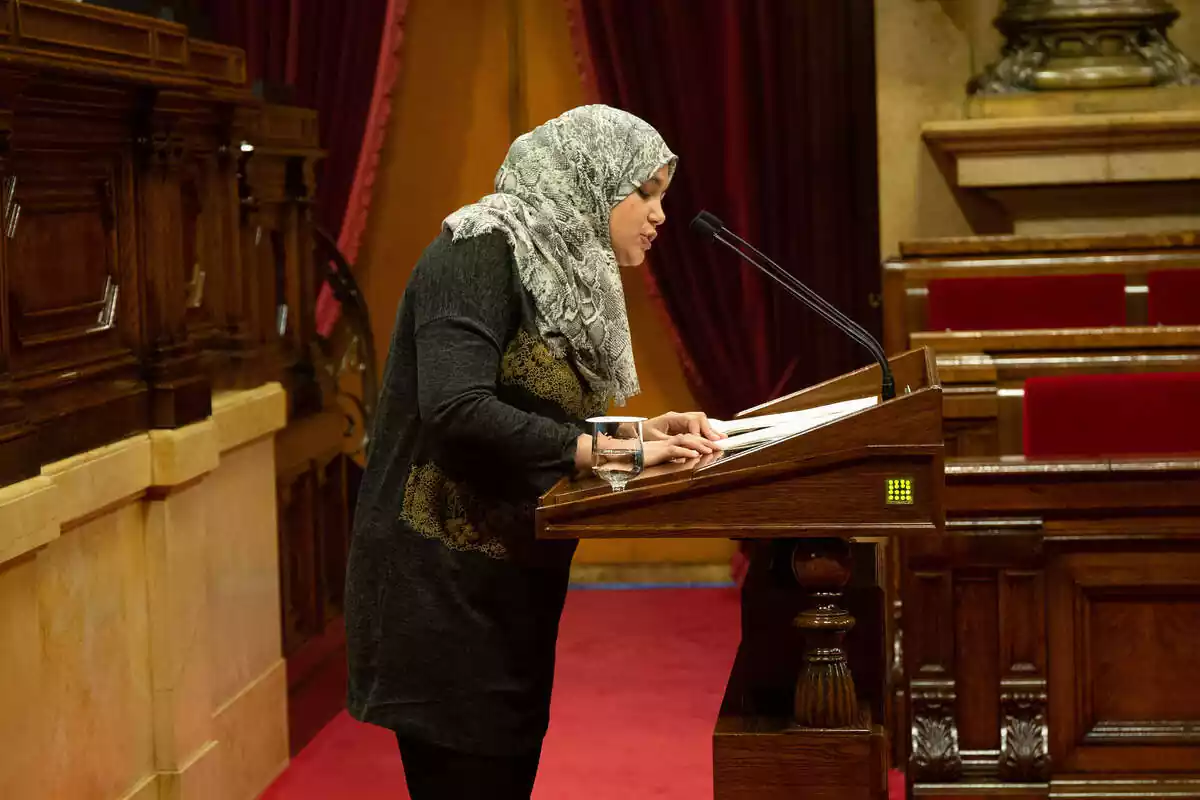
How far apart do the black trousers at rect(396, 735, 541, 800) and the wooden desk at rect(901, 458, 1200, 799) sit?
123cm

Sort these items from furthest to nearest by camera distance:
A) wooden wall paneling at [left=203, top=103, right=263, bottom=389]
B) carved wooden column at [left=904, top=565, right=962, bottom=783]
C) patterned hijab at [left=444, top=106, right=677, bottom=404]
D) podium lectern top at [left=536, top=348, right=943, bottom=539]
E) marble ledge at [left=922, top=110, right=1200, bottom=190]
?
marble ledge at [left=922, top=110, right=1200, bottom=190]
wooden wall paneling at [left=203, top=103, right=263, bottom=389]
carved wooden column at [left=904, top=565, right=962, bottom=783]
patterned hijab at [left=444, top=106, right=677, bottom=404]
podium lectern top at [left=536, top=348, right=943, bottom=539]

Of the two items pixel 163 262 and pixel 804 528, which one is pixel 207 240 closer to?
pixel 163 262

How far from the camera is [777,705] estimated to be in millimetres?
2268

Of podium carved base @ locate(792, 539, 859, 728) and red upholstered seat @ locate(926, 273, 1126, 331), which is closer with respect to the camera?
podium carved base @ locate(792, 539, 859, 728)

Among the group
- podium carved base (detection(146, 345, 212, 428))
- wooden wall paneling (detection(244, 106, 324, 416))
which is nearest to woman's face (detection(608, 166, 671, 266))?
podium carved base (detection(146, 345, 212, 428))

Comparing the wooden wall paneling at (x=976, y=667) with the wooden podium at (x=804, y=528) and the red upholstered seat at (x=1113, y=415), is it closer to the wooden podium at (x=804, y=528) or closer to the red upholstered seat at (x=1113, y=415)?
the red upholstered seat at (x=1113, y=415)

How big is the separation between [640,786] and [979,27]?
3.05m

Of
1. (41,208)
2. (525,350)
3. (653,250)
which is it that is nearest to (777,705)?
(525,350)

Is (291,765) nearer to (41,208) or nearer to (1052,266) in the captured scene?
(41,208)

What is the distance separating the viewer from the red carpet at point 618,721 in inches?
161

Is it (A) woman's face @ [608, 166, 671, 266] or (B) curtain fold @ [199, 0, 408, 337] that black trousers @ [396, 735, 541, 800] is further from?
(B) curtain fold @ [199, 0, 408, 337]

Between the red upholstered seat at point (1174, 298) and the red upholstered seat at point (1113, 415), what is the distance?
1602 millimetres

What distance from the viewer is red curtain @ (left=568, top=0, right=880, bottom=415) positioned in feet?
19.5

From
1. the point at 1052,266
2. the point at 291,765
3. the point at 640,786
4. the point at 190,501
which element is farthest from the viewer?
the point at 1052,266
